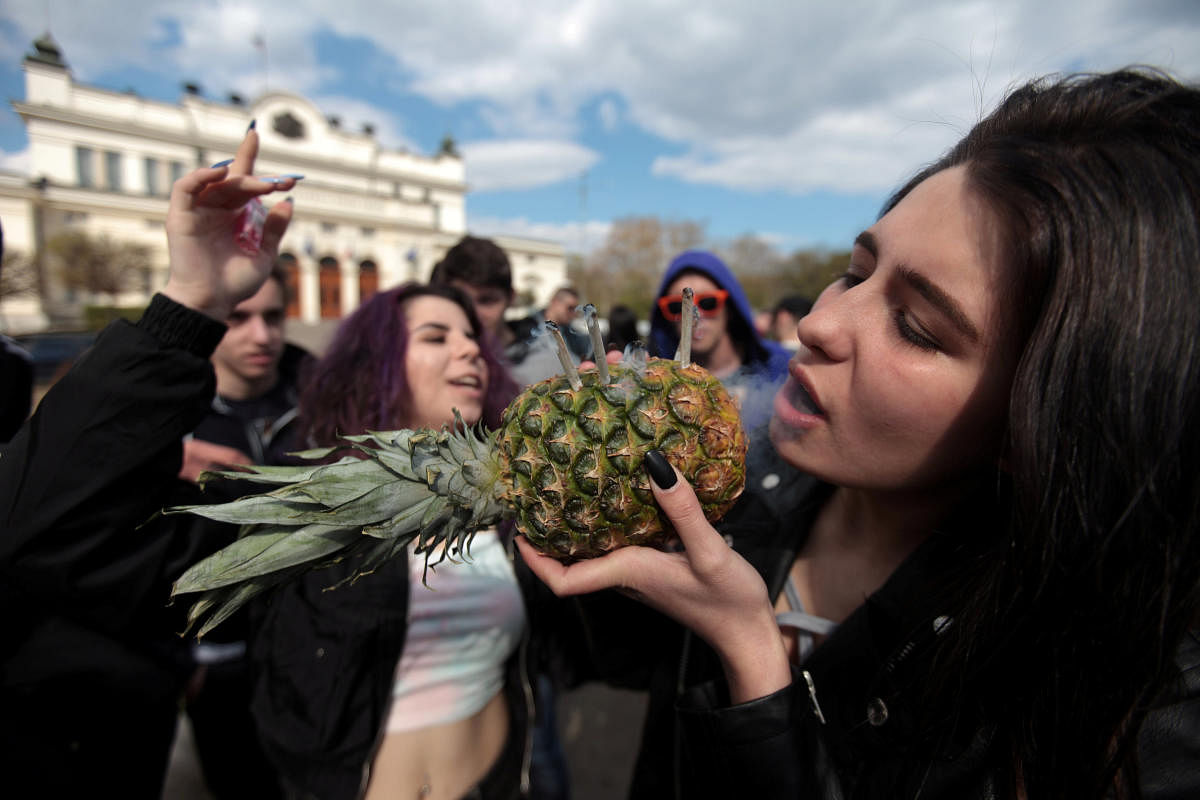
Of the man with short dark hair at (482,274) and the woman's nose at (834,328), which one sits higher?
the man with short dark hair at (482,274)

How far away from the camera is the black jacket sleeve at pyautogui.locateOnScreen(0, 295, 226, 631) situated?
1604mm

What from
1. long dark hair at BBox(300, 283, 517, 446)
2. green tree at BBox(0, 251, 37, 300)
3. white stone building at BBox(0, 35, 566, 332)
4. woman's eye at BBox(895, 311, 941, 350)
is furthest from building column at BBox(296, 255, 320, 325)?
woman's eye at BBox(895, 311, 941, 350)

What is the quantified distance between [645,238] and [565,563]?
15.8m

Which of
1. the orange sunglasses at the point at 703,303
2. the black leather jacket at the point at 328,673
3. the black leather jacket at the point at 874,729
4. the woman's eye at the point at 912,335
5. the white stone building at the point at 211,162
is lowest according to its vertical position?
the black leather jacket at the point at 328,673

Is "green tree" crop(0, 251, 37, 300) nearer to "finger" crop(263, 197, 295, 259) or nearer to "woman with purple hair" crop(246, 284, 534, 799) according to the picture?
"woman with purple hair" crop(246, 284, 534, 799)

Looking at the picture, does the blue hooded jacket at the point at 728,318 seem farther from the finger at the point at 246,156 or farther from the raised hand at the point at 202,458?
the finger at the point at 246,156

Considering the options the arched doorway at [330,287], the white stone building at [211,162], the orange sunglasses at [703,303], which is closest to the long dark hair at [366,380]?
the orange sunglasses at [703,303]

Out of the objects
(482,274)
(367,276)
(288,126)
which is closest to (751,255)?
(367,276)

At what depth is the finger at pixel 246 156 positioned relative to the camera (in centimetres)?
203

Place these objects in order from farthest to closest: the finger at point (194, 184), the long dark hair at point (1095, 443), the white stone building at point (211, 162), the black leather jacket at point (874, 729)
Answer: the white stone building at point (211, 162), the finger at point (194, 184), the black leather jacket at point (874, 729), the long dark hair at point (1095, 443)

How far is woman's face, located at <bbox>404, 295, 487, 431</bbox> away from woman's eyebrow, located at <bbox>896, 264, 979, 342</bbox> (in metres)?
2.27

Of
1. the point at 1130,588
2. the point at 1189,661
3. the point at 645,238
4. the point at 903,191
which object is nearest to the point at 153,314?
the point at 903,191

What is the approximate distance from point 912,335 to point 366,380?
2608mm

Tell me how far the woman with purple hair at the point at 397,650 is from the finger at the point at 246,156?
1.15 metres
